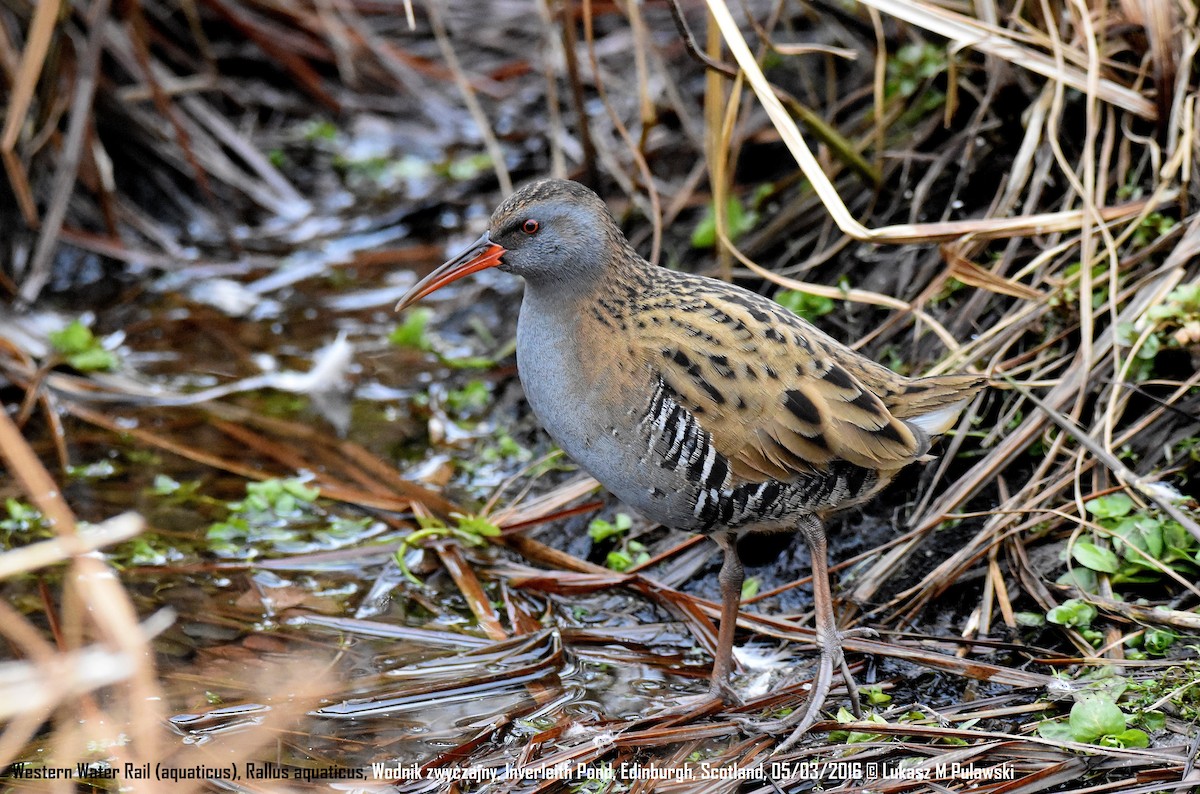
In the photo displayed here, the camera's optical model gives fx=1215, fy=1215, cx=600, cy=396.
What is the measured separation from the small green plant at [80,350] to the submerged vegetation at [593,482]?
2cm

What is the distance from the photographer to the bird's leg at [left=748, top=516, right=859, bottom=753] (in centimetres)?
273

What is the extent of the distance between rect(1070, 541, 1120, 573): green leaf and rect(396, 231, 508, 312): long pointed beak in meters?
1.63

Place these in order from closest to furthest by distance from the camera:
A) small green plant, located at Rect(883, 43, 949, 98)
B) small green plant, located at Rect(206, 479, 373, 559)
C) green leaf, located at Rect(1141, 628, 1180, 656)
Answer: green leaf, located at Rect(1141, 628, 1180, 656), small green plant, located at Rect(206, 479, 373, 559), small green plant, located at Rect(883, 43, 949, 98)

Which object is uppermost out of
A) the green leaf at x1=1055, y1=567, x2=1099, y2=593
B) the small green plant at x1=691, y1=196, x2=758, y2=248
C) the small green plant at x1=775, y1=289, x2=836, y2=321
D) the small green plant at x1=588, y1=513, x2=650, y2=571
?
the small green plant at x1=691, y1=196, x2=758, y2=248

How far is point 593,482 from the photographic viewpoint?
3895 millimetres

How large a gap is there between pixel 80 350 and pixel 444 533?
5.92 feet

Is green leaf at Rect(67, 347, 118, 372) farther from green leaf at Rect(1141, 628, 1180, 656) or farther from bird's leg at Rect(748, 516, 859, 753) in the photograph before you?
green leaf at Rect(1141, 628, 1180, 656)

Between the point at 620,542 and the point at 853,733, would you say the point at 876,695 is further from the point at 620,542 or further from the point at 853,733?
the point at 620,542

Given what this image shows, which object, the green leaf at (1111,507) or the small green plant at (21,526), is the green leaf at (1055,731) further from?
the small green plant at (21,526)

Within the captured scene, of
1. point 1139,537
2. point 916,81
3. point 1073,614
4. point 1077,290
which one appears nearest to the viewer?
point 1073,614

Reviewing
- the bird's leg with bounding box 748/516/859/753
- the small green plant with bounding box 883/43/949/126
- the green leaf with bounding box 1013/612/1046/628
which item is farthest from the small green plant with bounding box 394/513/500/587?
the small green plant with bounding box 883/43/949/126

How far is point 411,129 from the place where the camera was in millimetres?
6938

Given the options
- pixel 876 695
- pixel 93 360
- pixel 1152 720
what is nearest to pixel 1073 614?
pixel 1152 720

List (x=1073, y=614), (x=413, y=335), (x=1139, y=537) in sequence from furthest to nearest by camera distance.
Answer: (x=413, y=335) → (x=1139, y=537) → (x=1073, y=614)
